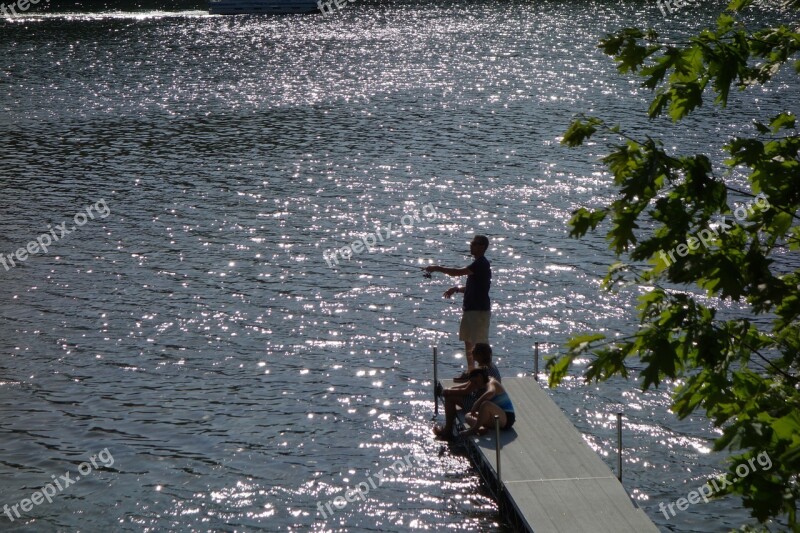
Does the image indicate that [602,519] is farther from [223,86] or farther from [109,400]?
[223,86]

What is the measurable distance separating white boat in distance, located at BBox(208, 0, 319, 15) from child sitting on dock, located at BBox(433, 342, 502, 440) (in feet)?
354

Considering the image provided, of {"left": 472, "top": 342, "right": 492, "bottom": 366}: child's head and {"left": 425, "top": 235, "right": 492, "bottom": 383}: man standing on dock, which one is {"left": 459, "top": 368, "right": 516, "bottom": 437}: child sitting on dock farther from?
{"left": 425, "top": 235, "right": 492, "bottom": 383}: man standing on dock

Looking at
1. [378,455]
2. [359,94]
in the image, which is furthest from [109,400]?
[359,94]

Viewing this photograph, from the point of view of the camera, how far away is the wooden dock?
15.5 m

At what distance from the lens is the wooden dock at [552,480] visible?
50.7ft

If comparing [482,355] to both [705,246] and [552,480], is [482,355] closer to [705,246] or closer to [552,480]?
[552,480]

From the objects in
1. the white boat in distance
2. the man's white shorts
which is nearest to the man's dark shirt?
the man's white shorts

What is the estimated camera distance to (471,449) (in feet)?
63.1

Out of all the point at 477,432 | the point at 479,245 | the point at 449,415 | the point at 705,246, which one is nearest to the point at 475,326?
the point at 479,245

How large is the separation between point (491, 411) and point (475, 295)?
10.0 feet

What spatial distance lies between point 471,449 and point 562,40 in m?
80.6

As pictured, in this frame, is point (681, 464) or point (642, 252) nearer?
point (642, 252)

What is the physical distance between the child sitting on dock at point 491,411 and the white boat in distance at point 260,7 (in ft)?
358

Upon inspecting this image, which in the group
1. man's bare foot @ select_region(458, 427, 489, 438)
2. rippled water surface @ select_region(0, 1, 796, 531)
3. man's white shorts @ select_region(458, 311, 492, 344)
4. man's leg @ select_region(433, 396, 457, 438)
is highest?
man's white shorts @ select_region(458, 311, 492, 344)
